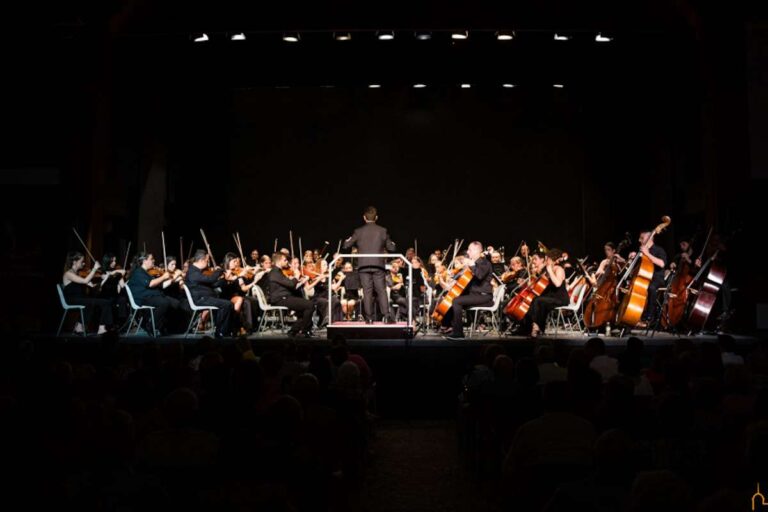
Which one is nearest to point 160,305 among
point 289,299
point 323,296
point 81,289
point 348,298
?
point 81,289

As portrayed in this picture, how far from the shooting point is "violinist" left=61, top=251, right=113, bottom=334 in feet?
28.9

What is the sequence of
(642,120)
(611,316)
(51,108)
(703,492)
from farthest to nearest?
(642,120), (51,108), (611,316), (703,492)

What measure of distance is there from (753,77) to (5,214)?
1139 cm

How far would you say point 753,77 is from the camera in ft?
32.0

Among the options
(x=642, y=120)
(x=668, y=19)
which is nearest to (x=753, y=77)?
(x=668, y=19)

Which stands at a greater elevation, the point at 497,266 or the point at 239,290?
the point at 497,266

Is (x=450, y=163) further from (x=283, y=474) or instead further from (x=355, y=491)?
(x=283, y=474)

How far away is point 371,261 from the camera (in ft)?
27.1

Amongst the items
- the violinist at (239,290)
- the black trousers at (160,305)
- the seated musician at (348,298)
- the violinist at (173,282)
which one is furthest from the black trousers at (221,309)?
the seated musician at (348,298)

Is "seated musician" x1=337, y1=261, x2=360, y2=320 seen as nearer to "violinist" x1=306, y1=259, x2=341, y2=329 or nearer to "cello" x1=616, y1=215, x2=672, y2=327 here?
"violinist" x1=306, y1=259, x2=341, y2=329

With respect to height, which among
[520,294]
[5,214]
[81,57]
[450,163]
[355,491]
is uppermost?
[81,57]

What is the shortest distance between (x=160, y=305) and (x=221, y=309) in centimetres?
78

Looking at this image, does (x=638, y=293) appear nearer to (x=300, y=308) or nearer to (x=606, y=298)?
(x=606, y=298)

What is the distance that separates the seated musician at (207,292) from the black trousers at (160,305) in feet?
1.13
